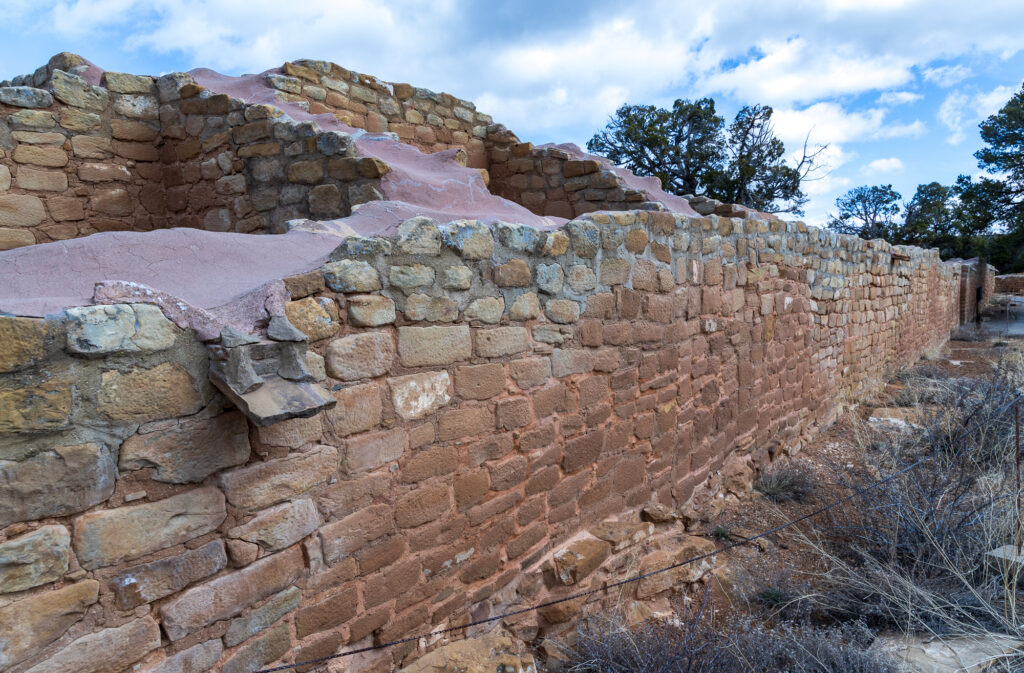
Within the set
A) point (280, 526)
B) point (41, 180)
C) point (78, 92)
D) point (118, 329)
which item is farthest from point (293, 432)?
point (78, 92)

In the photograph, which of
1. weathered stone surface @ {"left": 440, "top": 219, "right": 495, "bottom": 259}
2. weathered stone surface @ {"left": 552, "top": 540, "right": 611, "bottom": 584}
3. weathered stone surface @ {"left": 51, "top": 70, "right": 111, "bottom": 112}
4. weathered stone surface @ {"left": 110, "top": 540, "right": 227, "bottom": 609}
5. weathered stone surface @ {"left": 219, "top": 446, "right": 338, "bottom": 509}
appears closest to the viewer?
weathered stone surface @ {"left": 110, "top": 540, "right": 227, "bottom": 609}

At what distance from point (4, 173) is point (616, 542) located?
13.3 feet

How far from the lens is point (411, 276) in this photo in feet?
7.07

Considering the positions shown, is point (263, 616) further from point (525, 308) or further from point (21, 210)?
point (21, 210)

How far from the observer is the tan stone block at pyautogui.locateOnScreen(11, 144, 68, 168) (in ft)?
12.2

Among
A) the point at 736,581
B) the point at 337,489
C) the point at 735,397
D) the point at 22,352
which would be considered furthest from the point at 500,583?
the point at 735,397

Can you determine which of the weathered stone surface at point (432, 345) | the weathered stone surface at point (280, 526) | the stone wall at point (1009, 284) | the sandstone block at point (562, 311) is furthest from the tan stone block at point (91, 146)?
the stone wall at point (1009, 284)

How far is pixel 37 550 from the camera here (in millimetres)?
1332

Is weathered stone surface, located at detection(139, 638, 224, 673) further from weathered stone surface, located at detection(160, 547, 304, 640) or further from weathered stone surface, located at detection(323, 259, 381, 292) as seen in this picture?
weathered stone surface, located at detection(323, 259, 381, 292)

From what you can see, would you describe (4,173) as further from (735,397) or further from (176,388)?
(735,397)

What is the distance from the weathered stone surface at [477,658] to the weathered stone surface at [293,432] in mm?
941

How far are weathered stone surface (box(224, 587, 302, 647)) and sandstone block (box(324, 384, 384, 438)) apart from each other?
49cm

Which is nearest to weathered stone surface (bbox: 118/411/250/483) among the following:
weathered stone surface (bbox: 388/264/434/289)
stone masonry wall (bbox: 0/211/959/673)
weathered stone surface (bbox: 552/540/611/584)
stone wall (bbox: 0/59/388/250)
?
stone masonry wall (bbox: 0/211/959/673)

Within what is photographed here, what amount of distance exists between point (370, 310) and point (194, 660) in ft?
3.55
